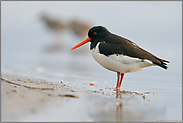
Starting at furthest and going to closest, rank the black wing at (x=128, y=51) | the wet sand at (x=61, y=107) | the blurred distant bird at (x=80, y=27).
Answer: the blurred distant bird at (x=80, y=27), the black wing at (x=128, y=51), the wet sand at (x=61, y=107)

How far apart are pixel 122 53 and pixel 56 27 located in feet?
72.7

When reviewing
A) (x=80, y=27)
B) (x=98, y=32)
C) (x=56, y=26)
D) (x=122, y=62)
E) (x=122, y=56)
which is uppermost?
(x=56, y=26)

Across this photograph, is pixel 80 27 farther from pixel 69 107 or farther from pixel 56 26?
pixel 69 107

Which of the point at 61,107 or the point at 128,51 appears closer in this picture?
the point at 61,107

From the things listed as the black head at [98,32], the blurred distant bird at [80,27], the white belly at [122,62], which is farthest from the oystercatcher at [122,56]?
the blurred distant bird at [80,27]

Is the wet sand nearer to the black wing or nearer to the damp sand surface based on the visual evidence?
the damp sand surface

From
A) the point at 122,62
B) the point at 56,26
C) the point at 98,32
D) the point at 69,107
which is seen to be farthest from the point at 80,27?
the point at 69,107

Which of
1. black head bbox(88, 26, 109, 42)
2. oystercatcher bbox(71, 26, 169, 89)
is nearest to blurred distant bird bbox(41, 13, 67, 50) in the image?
black head bbox(88, 26, 109, 42)

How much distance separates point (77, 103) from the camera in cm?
333

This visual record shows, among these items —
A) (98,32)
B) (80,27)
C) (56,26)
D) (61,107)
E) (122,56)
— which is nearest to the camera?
(61,107)

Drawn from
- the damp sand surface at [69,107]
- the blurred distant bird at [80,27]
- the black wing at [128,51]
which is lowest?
the damp sand surface at [69,107]

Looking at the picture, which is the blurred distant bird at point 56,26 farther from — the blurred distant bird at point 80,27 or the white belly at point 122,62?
the white belly at point 122,62

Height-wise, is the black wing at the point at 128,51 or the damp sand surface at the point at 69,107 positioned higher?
the black wing at the point at 128,51

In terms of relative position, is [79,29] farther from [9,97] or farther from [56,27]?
[9,97]
